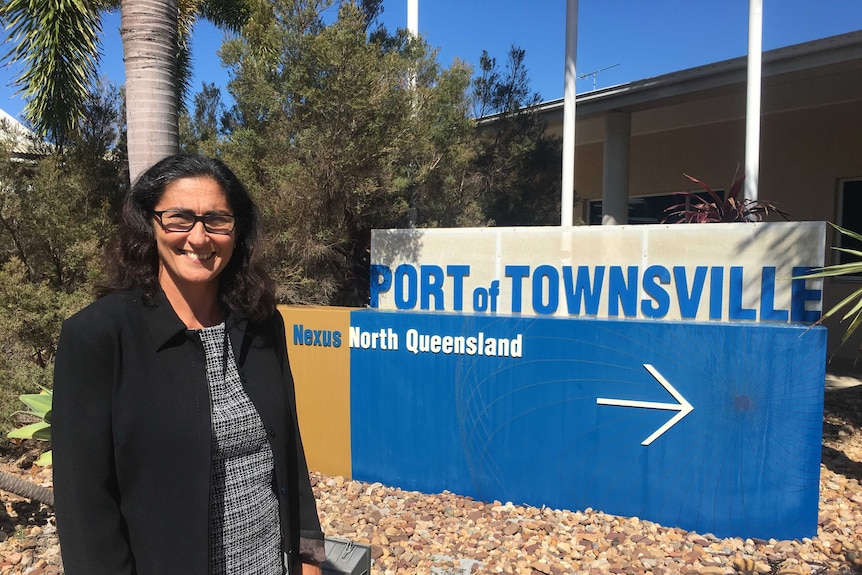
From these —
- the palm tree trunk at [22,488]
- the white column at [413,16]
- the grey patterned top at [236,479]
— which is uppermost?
the white column at [413,16]

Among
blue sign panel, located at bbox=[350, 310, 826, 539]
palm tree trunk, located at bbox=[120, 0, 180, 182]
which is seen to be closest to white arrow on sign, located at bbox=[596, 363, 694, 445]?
→ blue sign panel, located at bbox=[350, 310, 826, 539]

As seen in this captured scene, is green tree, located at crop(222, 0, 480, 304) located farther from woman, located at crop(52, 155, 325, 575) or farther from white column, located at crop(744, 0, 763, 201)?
woman, located at crop(52, 155, 325, 575)

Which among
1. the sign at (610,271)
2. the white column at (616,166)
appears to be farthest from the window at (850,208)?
the sign at (610,271)

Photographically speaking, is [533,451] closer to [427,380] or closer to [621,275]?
[427,380]

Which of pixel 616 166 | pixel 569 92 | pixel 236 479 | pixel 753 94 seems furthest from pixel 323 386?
pixel 616 166

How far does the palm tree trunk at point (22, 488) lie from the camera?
379cm

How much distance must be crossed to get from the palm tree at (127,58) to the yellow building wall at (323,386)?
2001 mm

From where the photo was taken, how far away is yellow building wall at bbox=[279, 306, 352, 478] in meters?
5.43

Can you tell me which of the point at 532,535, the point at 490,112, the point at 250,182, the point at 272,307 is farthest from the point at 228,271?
the point at 490,112

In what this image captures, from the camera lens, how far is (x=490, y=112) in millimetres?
10133

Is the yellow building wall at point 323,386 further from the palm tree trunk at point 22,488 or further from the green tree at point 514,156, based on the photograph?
the green tree at point 514,156

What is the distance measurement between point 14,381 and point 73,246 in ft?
5.34

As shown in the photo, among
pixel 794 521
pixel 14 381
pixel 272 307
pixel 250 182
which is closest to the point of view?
pixel 272 307

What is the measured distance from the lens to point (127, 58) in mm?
4062
